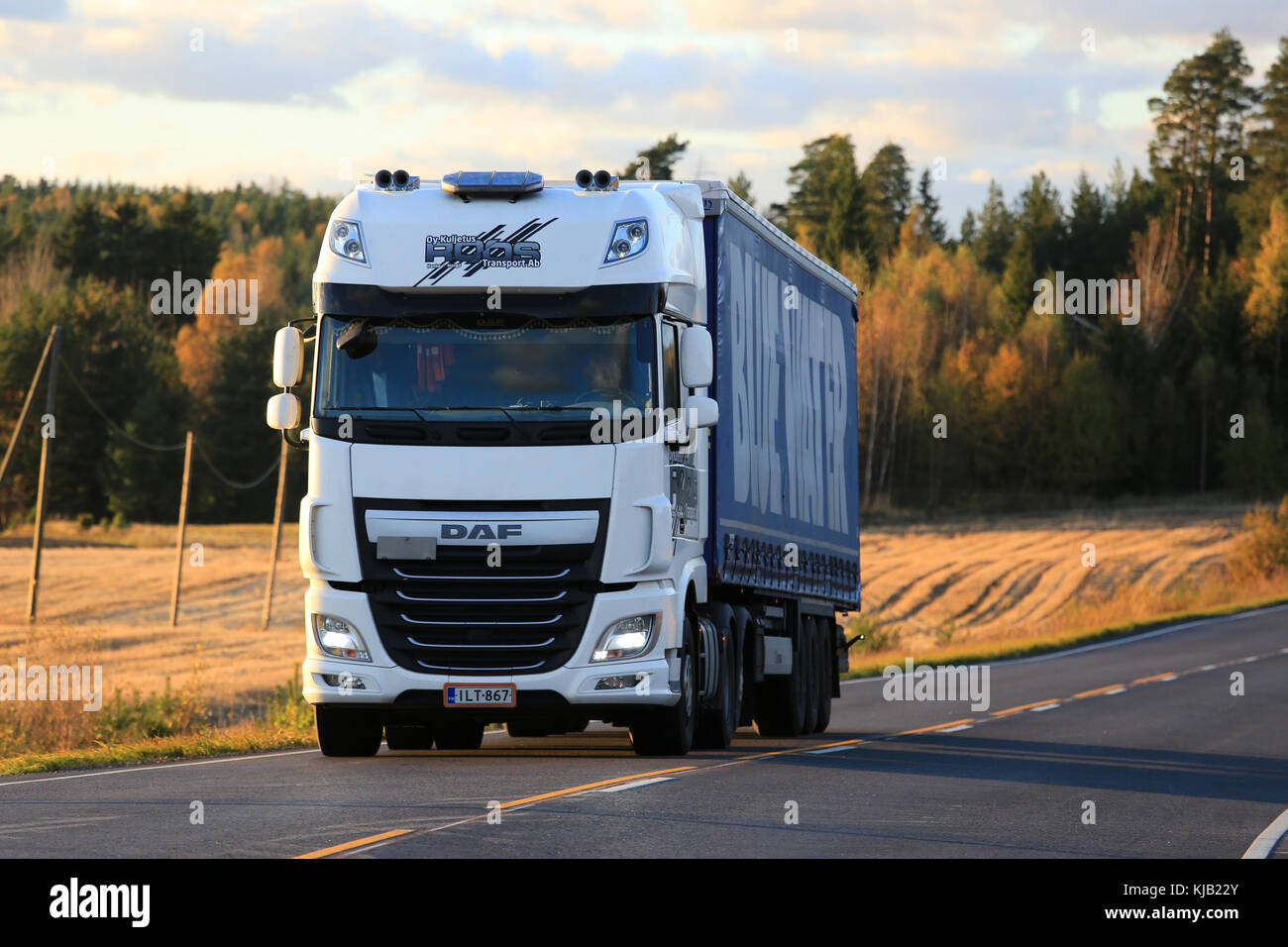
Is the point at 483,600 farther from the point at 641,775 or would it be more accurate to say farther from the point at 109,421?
the point at 109,421

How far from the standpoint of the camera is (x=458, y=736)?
1827 centimetres

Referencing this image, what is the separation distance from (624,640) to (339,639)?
2.06 m

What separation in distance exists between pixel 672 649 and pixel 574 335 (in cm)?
241

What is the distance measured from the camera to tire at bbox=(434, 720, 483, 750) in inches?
711

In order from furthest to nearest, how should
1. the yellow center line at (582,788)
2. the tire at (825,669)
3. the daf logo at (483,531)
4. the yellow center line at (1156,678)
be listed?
the yellow center line at (1156,678) → the tire at (825,669) → the daf logo at (483,531) → the yellow center line at (582,788)

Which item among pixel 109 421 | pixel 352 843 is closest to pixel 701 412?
pixel 352 843

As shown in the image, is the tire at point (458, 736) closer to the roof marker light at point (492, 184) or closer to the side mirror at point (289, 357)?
the side mirror at point (289, 357)

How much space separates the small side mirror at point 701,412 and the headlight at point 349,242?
2609 mm

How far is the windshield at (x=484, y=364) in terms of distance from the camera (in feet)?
48.6

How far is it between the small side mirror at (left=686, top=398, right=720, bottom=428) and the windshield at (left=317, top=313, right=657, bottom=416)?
399 millimetres

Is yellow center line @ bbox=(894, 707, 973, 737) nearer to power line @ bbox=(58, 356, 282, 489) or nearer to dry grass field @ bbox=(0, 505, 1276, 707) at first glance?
dry grass field @ bbox=(0, 505, 1276, 707)

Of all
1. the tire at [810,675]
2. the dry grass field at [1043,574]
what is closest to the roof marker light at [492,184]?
the tire at [810,675]
